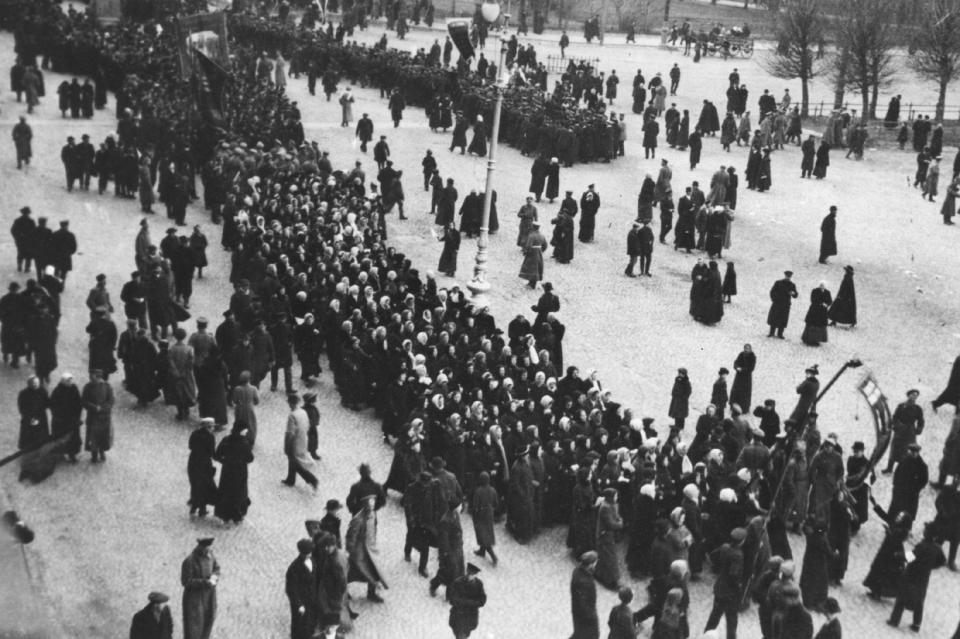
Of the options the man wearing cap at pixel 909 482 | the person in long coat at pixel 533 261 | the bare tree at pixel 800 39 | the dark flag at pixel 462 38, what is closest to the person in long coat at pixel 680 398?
the man wearing cap at pixel 909 482

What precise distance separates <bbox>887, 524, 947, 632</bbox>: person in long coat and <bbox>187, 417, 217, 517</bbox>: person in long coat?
7.60 meters

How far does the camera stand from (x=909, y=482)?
15.1 meters

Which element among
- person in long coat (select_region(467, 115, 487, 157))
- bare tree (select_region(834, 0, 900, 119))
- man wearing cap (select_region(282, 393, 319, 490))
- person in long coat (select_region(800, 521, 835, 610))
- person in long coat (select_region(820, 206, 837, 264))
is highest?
bare tree (select_region(834, 0, 900, 119))

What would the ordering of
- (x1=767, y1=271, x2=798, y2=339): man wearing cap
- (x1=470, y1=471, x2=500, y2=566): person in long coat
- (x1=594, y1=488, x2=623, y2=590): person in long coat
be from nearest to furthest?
1. (x1=594, y1=488, x2=623, y2=590): person in long coat
2. (x1=470, y1=471, x2=500, y2=566): person in long coat
3. (x1=767, y1=271, x2=798, y2=339): man wearing cap

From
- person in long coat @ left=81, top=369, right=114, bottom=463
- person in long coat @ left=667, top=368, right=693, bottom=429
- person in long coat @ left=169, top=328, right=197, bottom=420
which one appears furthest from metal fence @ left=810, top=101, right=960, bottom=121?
person in long coat @ left=81, top=369, right=114, bottom=463

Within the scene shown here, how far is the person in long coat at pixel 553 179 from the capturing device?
1167 inches

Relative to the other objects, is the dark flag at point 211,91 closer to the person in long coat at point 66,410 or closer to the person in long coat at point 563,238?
the person in long coat at point 563,238

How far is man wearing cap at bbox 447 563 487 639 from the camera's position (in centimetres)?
1122

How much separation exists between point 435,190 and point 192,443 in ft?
47.3

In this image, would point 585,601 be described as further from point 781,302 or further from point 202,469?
point 781,302

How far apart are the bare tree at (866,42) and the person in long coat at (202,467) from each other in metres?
32.9

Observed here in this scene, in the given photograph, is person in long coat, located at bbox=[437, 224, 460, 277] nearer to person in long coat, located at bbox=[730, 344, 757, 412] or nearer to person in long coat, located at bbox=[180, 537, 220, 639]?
person in long coat, located at bbox=[730, 344, 757, 412]

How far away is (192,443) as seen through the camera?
13.6 meters

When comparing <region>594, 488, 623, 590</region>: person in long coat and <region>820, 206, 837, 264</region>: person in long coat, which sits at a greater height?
<region>820, 206, 837, 264</region>: person in long coat
